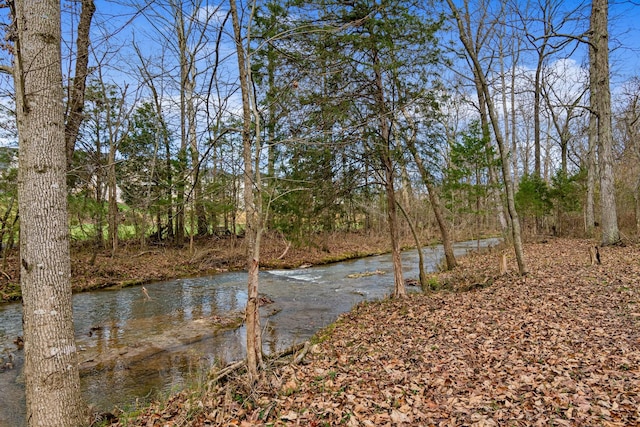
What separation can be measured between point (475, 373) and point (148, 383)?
16.6ft

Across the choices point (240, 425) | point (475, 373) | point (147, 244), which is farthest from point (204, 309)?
point (147, 244)

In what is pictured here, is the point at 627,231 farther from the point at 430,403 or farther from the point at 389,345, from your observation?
the point at 430,403

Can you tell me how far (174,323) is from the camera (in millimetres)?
9500

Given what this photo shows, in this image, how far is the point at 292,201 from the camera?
28.1ft

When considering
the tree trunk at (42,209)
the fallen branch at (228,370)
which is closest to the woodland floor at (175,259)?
the fallen branch at (228,370)

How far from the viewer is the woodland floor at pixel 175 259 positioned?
43.8 ft

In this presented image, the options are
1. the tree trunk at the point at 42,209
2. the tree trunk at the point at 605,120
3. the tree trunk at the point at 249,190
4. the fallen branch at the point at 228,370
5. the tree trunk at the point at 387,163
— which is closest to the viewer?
the tree trunk at the point at 42,209

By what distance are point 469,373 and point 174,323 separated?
24.5ft

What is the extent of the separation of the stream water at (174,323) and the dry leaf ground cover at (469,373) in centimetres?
160

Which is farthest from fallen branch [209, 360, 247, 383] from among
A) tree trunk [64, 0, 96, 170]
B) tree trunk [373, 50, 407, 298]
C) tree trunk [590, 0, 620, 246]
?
tree trunk [590, 0, 620, 246]

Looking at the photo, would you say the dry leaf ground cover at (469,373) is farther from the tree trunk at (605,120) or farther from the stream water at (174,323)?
the tree trunk at (605,120)

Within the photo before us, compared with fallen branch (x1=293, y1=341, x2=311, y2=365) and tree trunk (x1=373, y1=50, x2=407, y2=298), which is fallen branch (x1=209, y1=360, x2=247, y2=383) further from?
tree trunk (x1=373, y1=50, x2=407, y2=298)

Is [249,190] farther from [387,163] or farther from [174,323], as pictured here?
[174,323]

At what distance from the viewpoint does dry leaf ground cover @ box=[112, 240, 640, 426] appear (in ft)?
11.7
